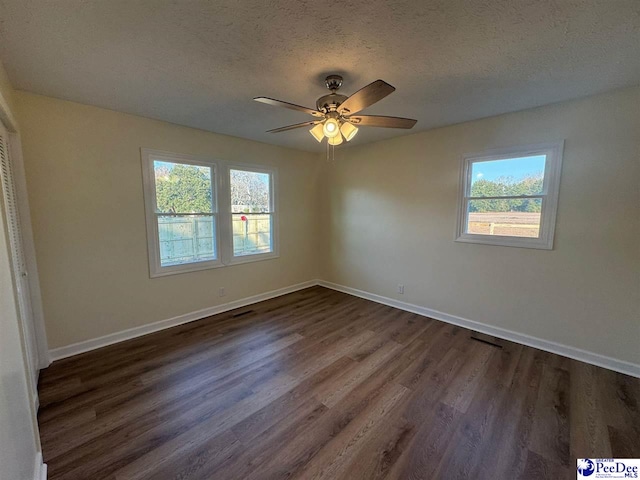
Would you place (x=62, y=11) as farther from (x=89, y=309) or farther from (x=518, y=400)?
(x=518, y=400)

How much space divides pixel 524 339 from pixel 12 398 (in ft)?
13.3

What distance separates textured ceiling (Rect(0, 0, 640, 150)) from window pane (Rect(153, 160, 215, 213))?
0.76m

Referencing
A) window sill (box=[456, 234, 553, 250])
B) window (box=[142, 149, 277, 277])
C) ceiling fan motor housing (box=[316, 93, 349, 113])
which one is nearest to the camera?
ceiling fan motor housing (box=[316, 93, 349, 113])

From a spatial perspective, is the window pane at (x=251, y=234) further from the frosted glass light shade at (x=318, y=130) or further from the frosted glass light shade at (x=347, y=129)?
the frosted glass light shade at (x=347, y=129)

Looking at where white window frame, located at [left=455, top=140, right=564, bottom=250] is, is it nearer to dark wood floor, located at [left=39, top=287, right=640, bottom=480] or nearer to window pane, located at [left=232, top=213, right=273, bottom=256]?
dark wood floor, located at [left=39, top=287, right=640, bottom=480]

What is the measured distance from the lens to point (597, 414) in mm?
1915

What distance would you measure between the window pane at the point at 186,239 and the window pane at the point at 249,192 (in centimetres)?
47

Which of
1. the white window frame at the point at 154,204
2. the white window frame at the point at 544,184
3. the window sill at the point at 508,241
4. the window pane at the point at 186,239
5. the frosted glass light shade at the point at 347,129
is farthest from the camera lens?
the window pane at the point at 186,239

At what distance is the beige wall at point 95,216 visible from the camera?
7.95 feet

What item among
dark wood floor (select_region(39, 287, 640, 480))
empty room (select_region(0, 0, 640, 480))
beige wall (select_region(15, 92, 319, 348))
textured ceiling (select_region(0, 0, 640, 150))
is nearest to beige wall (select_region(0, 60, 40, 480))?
empty room (select_region(0, 0, 640, 480))

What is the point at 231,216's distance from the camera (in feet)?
12.5

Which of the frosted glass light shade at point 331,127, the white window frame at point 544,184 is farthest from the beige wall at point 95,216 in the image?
the white window frame at point 544,184

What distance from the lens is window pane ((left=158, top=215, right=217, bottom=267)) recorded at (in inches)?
127

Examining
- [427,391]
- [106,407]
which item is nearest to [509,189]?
[427,391]
